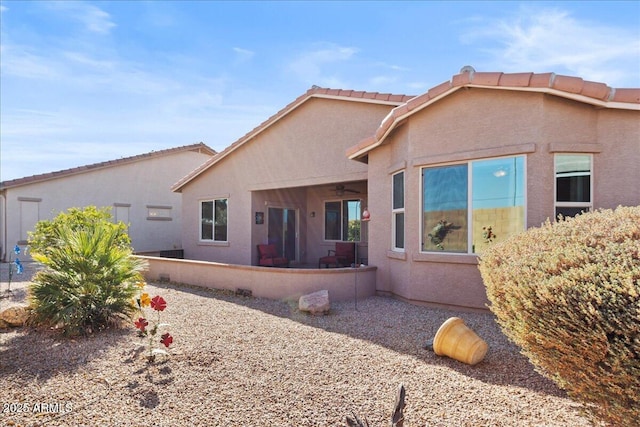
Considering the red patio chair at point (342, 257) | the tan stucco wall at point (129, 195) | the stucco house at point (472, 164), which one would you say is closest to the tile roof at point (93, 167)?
the tan stucco wall at point (129, 195)

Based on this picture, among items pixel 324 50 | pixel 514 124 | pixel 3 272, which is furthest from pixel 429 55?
pixel 3 272

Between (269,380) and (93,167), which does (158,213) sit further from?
(269,380)

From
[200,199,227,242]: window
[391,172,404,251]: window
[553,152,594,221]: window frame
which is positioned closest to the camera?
[553,152,594,221]: window frame

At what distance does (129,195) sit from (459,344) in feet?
64.0

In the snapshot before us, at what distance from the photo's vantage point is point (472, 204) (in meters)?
7.33

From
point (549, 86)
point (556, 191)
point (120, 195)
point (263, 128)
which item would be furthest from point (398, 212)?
point (120, 195)

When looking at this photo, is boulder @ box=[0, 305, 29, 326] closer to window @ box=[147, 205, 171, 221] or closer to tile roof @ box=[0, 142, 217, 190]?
tile roof @ box=[0, 142, 217, 190]

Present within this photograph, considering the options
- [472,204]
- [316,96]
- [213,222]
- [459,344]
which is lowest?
[459,344]

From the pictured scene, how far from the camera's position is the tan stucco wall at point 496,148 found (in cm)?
657

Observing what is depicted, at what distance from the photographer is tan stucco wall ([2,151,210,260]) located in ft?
56.3

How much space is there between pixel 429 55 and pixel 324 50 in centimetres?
299

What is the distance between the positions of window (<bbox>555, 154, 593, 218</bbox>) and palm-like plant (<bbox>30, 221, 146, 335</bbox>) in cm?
827

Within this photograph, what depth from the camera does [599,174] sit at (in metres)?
6.62

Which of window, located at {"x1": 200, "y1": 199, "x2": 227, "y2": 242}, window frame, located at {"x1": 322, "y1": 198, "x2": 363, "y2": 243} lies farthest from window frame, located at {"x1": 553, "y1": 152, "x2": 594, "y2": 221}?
window, located at {"x1": 200, "y1": 199, "x2": 227, "y2": 242}
